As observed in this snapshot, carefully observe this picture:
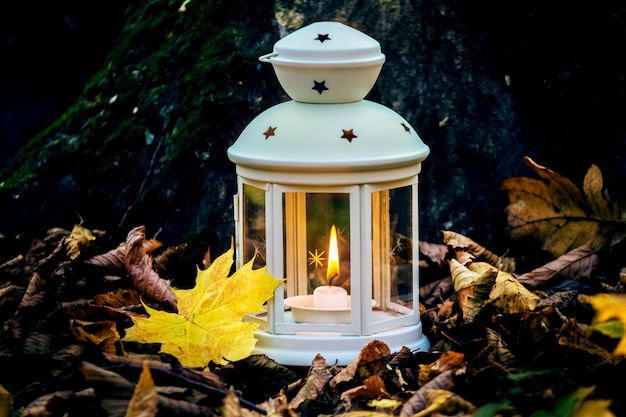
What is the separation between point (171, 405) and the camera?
1820 millimetres

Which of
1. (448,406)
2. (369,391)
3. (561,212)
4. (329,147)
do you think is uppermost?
(329,147)

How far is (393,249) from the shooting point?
257 centimetres

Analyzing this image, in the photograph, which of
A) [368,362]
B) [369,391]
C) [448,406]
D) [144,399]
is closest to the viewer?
[144,399]

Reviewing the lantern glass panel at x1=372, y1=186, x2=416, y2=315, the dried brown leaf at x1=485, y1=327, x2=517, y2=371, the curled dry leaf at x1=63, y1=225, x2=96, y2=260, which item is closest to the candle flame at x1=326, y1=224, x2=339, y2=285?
the lantern glass panel at x1=372, y1=186, x2=416, y2=315

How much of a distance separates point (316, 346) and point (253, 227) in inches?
15.5

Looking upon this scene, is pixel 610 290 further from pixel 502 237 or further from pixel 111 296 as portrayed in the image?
pixel 111 296

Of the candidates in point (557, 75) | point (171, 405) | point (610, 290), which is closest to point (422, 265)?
point (610, 290)

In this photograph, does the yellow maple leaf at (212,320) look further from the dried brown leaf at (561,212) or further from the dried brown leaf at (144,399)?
the dried brown leaf at (561,212)

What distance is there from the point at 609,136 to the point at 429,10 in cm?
78

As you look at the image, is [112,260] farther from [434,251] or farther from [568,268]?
[568,268]

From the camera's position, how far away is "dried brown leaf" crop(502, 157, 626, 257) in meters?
2.82

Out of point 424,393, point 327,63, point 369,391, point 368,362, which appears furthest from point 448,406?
point 327,63

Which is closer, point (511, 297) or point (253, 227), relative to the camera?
point (511, 297)

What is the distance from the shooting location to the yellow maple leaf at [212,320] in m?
2.21
